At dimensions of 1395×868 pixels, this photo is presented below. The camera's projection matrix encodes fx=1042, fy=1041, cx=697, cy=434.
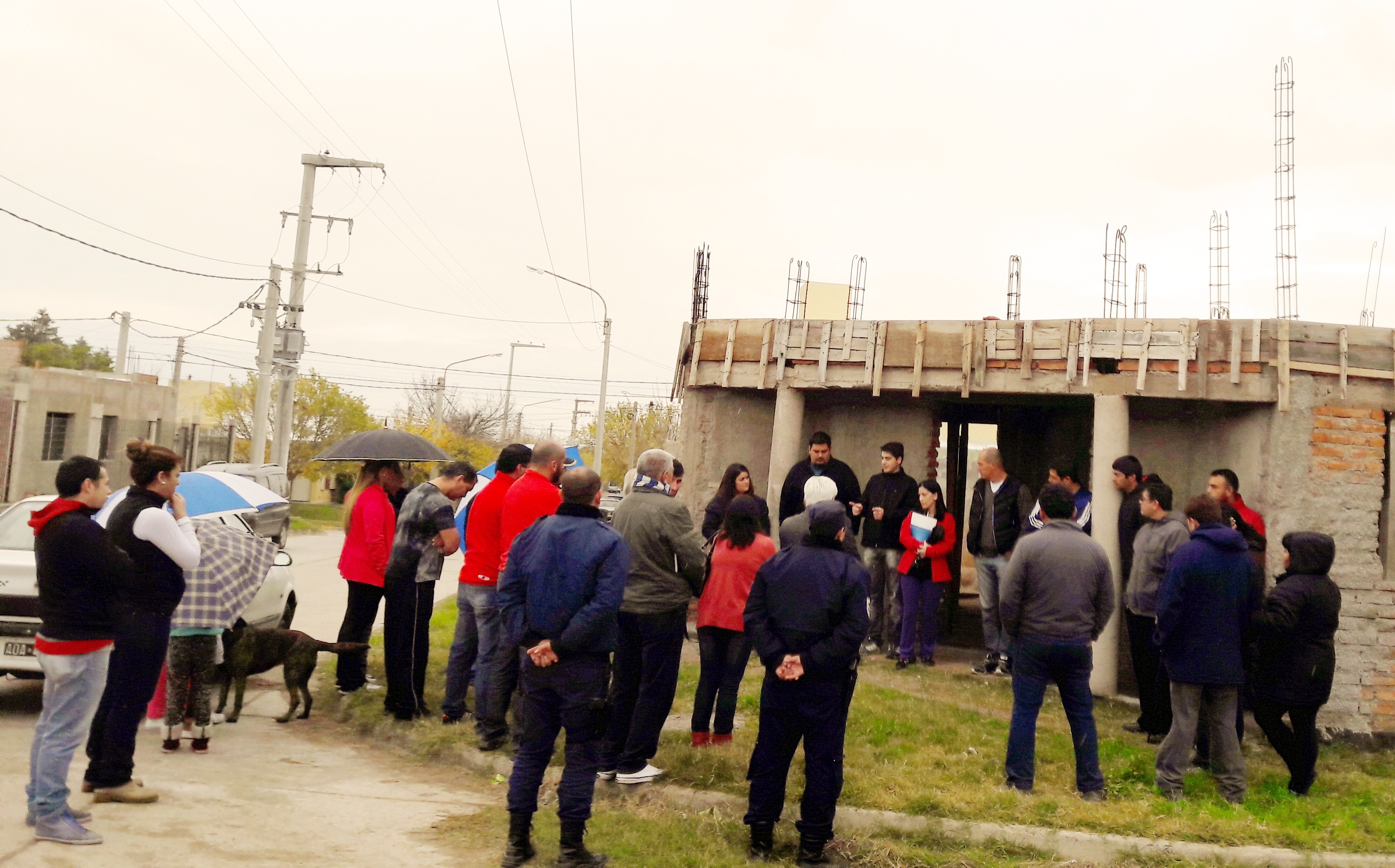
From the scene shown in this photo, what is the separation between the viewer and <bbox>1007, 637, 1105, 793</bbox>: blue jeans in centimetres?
629

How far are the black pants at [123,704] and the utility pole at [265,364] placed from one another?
20900mm

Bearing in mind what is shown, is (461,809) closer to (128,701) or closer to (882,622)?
(128,701)

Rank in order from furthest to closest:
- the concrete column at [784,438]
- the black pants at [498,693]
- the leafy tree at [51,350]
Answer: the leafy tree at [51,350] → the concrete column at [784,438] → the black pants at [498,693]

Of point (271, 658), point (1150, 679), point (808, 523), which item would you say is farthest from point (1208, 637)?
point (271, 658)

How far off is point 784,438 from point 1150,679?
4.27 metres

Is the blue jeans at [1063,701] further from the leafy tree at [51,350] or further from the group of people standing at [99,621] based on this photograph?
the leafy tree at [51,350]

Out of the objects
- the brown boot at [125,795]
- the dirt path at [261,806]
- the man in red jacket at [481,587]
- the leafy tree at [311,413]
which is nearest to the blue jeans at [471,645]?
the man in red jacket at [481,587]

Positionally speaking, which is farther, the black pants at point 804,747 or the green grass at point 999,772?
the green grass at point 999,772

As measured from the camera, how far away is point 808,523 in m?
5.71

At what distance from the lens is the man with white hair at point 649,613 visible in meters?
6.16

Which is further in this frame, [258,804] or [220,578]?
[220,578]

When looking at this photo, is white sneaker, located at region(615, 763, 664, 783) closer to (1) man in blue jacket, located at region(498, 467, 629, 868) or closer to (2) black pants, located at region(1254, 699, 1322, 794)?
(1) man in blue jacket, located at region(498, 467, 629, 868)

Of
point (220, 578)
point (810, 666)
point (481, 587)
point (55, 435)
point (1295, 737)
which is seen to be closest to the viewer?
point (810, 666)

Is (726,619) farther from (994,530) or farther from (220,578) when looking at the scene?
(994,530)
